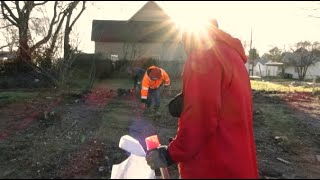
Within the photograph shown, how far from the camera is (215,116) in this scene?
267cm

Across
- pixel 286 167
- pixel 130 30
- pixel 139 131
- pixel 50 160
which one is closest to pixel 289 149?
pixel 286 167

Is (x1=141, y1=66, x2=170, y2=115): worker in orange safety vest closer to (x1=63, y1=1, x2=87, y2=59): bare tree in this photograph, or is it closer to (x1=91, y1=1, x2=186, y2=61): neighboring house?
(x1=63, y1=1, x2=87, y2=59): bare tree

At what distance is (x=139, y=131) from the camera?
11.2 m

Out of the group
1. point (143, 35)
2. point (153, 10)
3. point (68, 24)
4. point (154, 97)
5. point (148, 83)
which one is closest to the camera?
point (148, 83)

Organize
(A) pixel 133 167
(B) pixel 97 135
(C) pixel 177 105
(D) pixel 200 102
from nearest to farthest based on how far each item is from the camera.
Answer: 1. (D) pixel 200 102
2. (C) pixel 177 105
3. (A) pixel 133 167
4. (B) pixel 97 135

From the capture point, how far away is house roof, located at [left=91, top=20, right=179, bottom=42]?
44969 millimetres

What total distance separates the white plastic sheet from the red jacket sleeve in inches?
21.7

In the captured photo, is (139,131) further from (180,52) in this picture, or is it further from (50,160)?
(180,52)

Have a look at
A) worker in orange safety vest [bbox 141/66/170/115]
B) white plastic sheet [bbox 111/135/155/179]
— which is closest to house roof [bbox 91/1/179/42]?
worker in orange safety vest [bbox 141/66/170/115]

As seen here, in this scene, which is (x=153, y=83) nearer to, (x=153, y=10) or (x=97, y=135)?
(x=97, y=135)

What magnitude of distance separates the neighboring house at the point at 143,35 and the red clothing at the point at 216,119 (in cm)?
3941

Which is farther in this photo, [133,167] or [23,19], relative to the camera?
[23,19]

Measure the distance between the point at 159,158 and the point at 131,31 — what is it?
44.2m

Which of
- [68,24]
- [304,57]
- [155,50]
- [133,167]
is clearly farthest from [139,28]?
[133,167]
